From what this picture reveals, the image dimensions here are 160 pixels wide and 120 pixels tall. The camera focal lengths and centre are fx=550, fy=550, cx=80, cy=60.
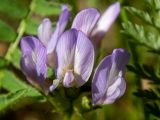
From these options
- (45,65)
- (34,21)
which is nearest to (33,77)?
(45,65)

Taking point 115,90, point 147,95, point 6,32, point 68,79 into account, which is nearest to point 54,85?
point 68,79

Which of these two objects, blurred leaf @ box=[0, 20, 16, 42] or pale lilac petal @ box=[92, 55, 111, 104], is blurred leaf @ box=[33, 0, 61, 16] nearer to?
blurred leaf @ box=[0, 20, 16, 42]

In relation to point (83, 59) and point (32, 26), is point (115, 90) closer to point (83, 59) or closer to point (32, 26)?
point (83, 59)

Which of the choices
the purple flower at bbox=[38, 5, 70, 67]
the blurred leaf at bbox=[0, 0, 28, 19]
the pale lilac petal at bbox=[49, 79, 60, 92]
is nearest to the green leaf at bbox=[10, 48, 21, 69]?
the blurred leaf at bbox=[0, 0, 28, 19]

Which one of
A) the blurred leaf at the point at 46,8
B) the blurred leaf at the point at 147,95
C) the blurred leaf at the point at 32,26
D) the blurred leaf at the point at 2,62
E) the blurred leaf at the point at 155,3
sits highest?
the blurred leaf at the point at 155,3

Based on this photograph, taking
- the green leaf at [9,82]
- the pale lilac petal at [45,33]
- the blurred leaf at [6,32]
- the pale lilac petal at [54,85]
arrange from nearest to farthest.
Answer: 1. the pale lilac petal at [54,85]
2. the pale lilac petal at [45,33]
3. the green leaf at [9,82]
4. the blurred leaf at [6,32]

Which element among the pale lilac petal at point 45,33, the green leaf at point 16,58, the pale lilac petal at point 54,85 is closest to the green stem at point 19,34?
the green leaf at point 16,58

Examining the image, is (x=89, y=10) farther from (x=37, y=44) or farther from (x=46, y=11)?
(x=46, y=11)

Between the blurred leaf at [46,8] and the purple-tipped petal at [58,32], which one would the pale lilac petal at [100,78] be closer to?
the purple-tipped petal at [58,32]
